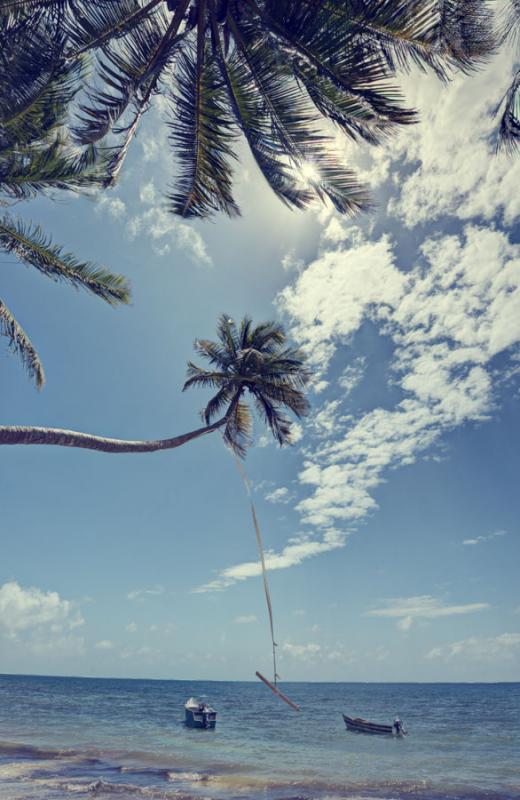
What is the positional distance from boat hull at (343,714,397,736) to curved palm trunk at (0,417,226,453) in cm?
2970

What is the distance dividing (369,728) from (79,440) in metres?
33.9

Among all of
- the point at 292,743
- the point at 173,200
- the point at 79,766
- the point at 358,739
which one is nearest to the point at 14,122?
the point at 173,200

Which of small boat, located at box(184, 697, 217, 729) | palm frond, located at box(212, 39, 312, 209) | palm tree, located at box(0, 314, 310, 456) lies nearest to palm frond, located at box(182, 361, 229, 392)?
palm tree, located at box(0, 314, 310, 456)

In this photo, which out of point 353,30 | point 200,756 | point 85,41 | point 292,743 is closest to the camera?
point 353,30

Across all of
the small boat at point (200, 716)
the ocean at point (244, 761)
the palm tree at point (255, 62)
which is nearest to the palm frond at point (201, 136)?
the palm tree at point (255, 62)

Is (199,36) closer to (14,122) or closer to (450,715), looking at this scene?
(14,122)

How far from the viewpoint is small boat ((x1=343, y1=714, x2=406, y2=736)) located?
32.1 m

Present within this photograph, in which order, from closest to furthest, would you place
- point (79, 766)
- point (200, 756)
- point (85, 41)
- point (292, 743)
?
point (85, 41)
point (79, 766)
point (200, 756)
point (292, 743)

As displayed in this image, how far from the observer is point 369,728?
1315 inches

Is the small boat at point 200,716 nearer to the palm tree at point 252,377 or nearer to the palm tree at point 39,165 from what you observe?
the palm tree at point 252,377

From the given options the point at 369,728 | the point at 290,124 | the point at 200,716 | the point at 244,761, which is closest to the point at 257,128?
the point at 290,124

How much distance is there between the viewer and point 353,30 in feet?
22.7

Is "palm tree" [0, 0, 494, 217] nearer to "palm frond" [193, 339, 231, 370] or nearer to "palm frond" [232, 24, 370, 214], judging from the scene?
"palm frond" [232, 24, 370, 214]

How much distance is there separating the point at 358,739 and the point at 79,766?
18.9 meters
